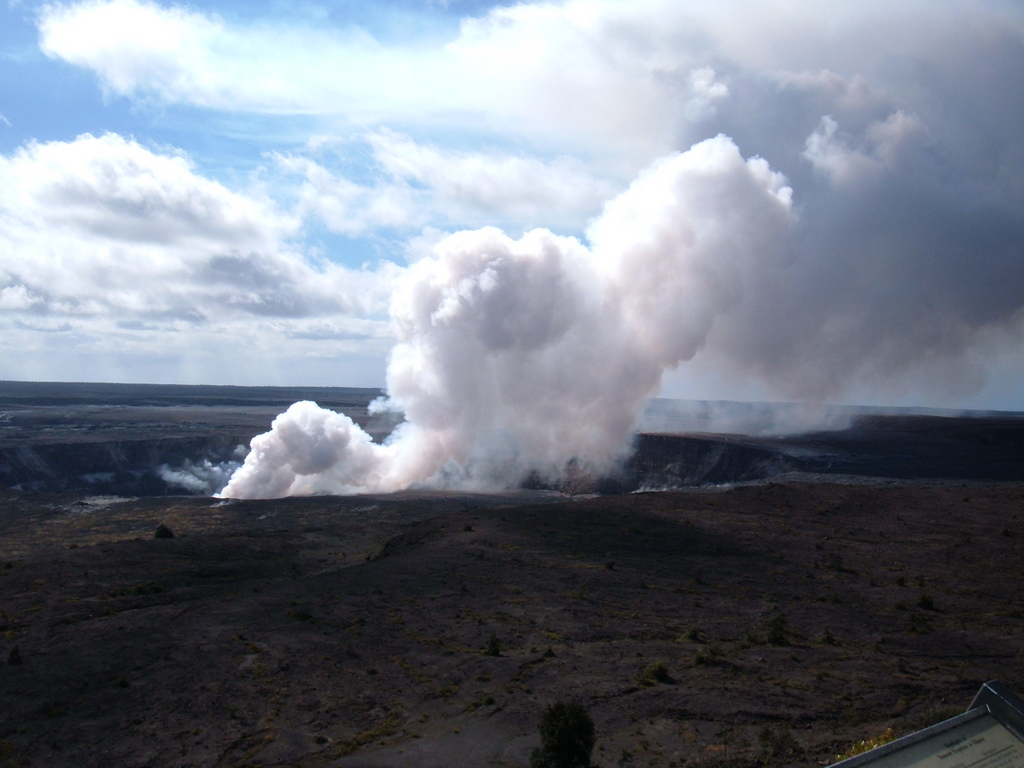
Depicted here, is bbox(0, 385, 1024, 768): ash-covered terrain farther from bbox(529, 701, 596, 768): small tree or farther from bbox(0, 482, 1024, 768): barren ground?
bbox(529, 701, 596, 768): small tree

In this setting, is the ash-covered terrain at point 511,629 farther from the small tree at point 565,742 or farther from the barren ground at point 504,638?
the small tree at point 565,742

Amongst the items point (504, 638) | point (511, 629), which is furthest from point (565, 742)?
point (511, 629)

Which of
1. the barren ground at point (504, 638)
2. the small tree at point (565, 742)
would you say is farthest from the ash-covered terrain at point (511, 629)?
the small tree at point (565, 742)

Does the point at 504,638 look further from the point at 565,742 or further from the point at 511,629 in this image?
the point at 565,742

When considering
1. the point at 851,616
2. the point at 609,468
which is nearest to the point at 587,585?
the point at 851,616

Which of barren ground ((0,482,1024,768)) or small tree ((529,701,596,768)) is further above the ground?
small tree ((529,701,596,768))

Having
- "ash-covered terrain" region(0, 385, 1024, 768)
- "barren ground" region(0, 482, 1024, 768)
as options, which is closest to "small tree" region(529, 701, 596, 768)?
"ash-covered terrain" region(0, 385, 1024, 768)

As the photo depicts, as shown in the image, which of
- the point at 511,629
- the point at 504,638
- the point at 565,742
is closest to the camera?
the point at 565,742
